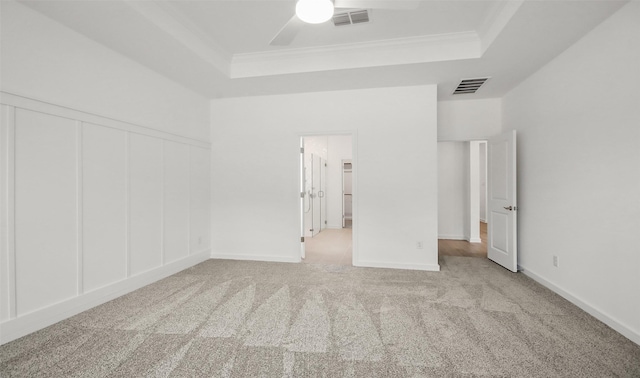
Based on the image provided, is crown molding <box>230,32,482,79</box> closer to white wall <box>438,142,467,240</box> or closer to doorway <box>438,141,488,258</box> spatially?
doorway <box>438,141,488,258</box>

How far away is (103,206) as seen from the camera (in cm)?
289

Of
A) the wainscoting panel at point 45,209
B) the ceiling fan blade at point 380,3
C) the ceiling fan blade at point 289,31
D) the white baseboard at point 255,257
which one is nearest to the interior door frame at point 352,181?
the white baseboard at point 255,257

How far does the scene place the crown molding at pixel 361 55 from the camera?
322cm

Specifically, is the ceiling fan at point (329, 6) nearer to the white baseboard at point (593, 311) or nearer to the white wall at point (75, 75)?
the white wall at point (75, 75)

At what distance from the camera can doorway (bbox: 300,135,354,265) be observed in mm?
5098

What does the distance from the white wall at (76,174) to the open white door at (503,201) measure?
4.69 metres

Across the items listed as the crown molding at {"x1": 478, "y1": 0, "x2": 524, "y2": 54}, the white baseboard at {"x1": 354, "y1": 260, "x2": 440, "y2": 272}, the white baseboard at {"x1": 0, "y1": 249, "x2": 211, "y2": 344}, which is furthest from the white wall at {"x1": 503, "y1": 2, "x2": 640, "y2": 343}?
the white baseboard at {"x1": 0, "y1": 249, "x2": 211, "y2": 344}

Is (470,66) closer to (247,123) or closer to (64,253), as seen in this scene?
(247,123)

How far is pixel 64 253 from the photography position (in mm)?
2543

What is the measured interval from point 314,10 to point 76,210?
Result: 2.76 meters

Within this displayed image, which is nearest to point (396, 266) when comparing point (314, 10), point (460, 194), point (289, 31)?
point (460, 194)

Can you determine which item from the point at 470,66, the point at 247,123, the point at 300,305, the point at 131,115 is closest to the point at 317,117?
the point at 247,123

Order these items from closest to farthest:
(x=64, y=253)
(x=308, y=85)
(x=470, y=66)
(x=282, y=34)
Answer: (x=282, y=34) → (x=64, y=253) → (x=470, y=66) → (x=308, y=85)

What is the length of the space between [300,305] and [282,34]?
2.47 meters
